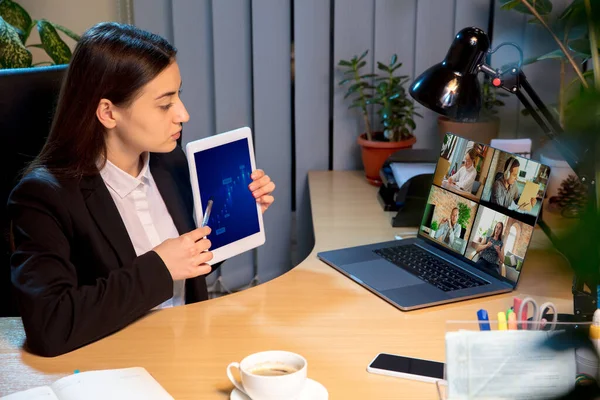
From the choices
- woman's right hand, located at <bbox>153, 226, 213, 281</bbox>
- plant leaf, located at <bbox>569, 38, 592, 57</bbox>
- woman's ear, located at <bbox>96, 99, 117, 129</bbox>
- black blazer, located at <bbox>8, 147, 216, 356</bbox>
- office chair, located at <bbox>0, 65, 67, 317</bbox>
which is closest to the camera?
plant leaf, located at <bbox>569, 38, 592, 57</bbox>

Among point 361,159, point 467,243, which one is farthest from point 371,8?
point 467,243

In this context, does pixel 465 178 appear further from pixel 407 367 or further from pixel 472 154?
pixel 407 367

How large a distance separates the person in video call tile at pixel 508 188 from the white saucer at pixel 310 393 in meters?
0.59

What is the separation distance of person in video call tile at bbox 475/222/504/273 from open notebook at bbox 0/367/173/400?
72 cm

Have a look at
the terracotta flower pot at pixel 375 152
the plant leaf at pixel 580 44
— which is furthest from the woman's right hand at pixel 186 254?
the plant leaf at pixel 580 44

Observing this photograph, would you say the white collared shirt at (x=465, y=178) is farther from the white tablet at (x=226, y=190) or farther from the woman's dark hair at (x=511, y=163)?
the white tablet at (x=226, y=190)

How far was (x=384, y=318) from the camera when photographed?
4.22 feet

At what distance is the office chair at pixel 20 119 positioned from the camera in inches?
61.5

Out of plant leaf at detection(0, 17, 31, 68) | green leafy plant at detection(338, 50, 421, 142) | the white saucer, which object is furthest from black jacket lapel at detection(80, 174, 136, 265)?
green leafy plant at detection(338, 50, 421, 142)

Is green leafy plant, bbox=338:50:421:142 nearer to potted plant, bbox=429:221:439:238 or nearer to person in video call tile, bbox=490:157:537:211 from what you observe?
potted plant, bbox=429:221:439:238

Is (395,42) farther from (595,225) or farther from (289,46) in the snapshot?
(595,225)

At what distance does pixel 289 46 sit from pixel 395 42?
0.35 metres

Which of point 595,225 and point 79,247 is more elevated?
point 595,225

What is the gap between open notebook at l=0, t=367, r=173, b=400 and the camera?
1.00 meters
